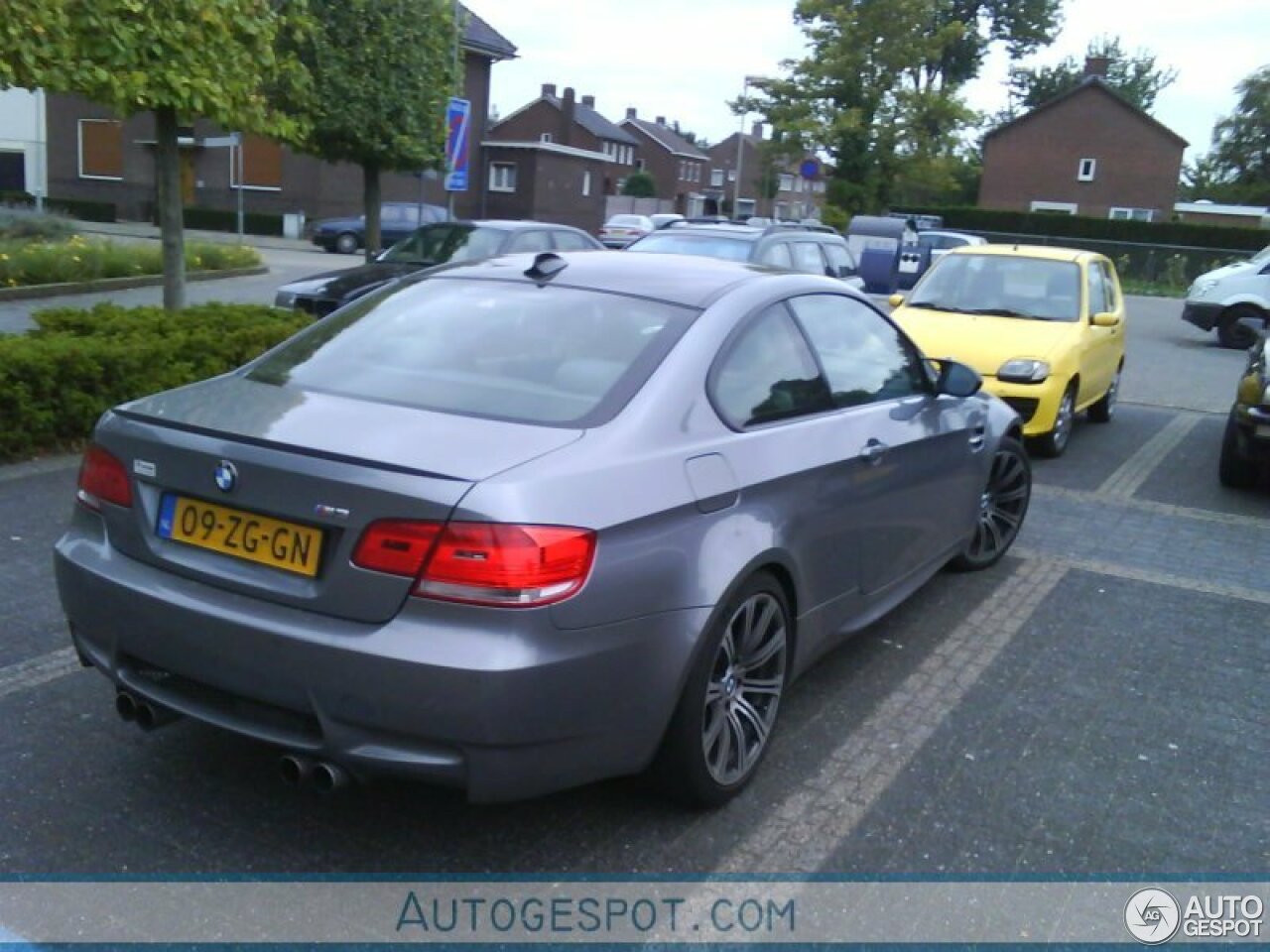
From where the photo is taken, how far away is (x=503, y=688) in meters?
2.87

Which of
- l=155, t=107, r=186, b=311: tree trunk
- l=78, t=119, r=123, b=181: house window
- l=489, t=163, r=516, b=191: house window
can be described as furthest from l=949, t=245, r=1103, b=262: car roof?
l=489, t=163, r=516, b=191: house window

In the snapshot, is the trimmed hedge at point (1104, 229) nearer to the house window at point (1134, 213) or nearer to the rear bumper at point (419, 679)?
the house window at point (1134, 213)

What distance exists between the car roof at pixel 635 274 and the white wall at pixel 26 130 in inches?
1741

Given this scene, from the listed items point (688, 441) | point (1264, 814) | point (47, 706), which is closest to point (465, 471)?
point (688, 441)

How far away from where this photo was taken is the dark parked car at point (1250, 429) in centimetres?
792

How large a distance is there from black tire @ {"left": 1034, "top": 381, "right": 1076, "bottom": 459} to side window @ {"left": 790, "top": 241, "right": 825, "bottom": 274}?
149 inches

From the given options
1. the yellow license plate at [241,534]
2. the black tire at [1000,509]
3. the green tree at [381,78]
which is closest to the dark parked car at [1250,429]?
the black tire at [1000,509]

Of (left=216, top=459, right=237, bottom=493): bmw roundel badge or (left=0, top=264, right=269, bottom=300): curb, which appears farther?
(left=0, top=264, right=269, bottom=300): curb

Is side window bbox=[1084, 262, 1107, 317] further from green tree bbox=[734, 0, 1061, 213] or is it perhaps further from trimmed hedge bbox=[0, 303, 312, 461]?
green tree bbox=[734, 0, 1061, 213]

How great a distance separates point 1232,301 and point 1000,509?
53.6ft

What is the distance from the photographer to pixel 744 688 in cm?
375

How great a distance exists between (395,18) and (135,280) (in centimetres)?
612

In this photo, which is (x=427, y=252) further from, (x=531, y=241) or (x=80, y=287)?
(x=80, y=287)

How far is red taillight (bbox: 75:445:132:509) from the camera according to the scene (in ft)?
11.2
